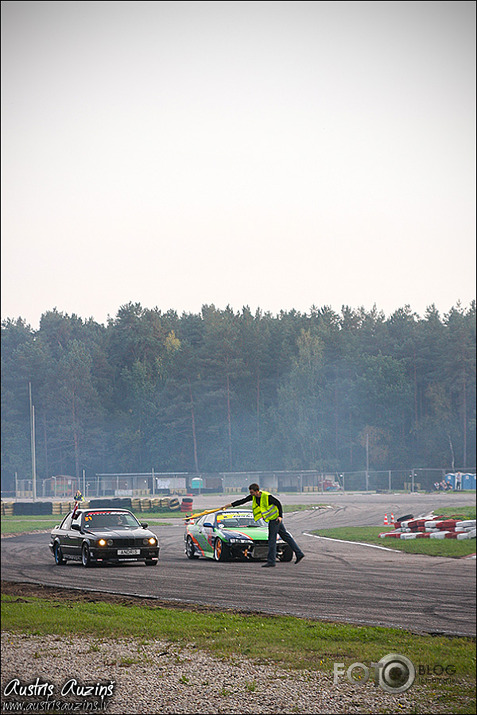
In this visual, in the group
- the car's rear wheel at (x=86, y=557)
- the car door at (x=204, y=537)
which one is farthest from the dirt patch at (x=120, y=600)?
the car's rear wheel at (x=86, y=557)

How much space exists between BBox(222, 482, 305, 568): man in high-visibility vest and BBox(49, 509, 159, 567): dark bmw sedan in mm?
686

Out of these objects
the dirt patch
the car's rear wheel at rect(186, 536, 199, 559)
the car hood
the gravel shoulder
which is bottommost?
the gravel shoulder

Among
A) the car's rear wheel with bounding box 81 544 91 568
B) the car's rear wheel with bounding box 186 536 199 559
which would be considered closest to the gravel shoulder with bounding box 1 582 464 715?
the car's rear wheel with bounding box 186 536 199 559

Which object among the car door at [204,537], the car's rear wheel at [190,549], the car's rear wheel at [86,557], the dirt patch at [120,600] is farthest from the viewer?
the dirt patch at [120,600]

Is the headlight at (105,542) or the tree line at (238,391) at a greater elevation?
the tree line at (238,391)

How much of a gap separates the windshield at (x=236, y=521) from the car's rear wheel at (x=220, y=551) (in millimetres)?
166

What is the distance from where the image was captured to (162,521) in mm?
5934

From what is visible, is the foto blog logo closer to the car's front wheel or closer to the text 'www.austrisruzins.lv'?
the car's front wheel

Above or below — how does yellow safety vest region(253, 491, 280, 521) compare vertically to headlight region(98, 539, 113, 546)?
above

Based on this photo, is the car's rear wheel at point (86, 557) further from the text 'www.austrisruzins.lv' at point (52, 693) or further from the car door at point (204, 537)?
the text 'www.austrisruzins.lv' at point (52, 693)

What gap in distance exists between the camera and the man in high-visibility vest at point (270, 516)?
187 inches

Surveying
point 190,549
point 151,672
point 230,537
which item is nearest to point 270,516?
point 230,537

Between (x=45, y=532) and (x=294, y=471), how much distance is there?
2.13m

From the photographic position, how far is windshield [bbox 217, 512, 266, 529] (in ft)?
16.9
